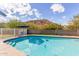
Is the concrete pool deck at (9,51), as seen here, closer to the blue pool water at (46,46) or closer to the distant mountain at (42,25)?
the blue pool water at (46,46)

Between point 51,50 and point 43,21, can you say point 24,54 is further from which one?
point 43,21

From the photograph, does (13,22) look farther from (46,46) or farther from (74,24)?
(74,24)

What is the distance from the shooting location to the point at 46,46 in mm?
3578

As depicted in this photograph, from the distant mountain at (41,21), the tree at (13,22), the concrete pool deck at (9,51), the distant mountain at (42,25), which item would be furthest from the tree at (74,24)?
the concrete pool deck at (9,51)

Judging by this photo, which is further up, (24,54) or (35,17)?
(35,17)

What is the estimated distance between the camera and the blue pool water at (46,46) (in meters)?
3.54

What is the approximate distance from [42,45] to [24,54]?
44cm

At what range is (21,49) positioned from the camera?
11.7 feet

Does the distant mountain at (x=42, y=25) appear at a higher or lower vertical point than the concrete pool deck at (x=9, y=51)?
higher

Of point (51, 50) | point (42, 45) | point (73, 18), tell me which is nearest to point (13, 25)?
point (42, 45)

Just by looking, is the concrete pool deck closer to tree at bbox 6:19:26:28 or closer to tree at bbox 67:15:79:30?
tree at bbox 6:19:26:28

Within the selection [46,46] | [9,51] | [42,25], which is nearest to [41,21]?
[42,25]

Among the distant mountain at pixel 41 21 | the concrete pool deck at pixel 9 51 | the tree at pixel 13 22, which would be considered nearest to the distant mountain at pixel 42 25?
the distant mountain at pixel 41 21

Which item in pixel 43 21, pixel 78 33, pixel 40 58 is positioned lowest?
pixel 40 58
